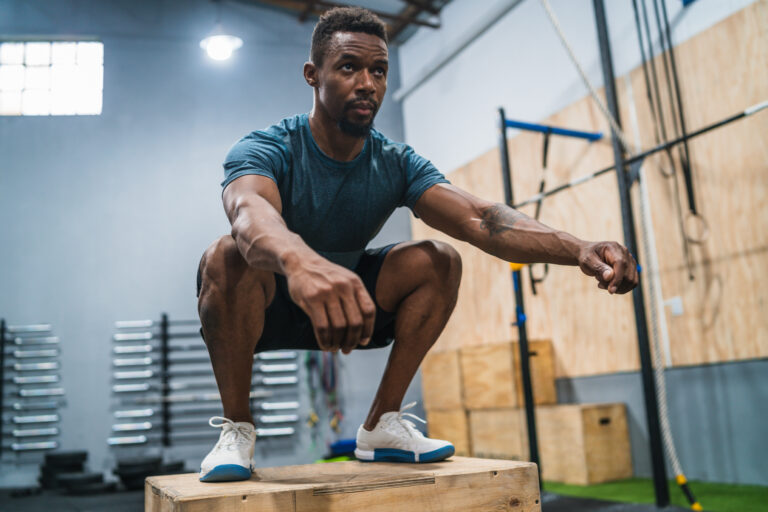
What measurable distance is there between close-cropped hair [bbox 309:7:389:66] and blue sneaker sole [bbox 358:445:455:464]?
97 cm

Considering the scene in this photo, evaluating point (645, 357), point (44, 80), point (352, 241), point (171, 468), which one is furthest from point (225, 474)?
point (44, 80)

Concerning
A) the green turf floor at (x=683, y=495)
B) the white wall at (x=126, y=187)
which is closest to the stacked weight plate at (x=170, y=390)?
the white wall at (x=126, y=187)

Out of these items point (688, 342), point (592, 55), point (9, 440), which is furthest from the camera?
point (9, 440)

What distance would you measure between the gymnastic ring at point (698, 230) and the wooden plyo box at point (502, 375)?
1.18 metres

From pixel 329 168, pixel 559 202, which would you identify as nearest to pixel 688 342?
pixel 559 202

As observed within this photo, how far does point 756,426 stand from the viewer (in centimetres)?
313

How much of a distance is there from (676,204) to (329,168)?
104 inches

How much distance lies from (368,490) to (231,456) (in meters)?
0.31

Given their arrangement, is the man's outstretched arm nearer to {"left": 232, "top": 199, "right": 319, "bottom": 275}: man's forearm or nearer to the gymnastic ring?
{"left": 232, "top": 199, "right": 319, "bottom": 275}: man's forearm

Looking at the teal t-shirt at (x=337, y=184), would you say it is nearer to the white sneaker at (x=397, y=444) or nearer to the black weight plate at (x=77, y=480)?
the white sneaker at (x=397, y=444)

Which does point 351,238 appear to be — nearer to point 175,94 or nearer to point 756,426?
point 756,426

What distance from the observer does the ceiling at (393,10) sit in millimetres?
6211

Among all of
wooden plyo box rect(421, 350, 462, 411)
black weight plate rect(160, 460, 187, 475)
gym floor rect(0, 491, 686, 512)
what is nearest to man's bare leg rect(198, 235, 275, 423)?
gym floor rect(0, 491, 686, 512)

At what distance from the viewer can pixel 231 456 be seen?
4.41 ft
